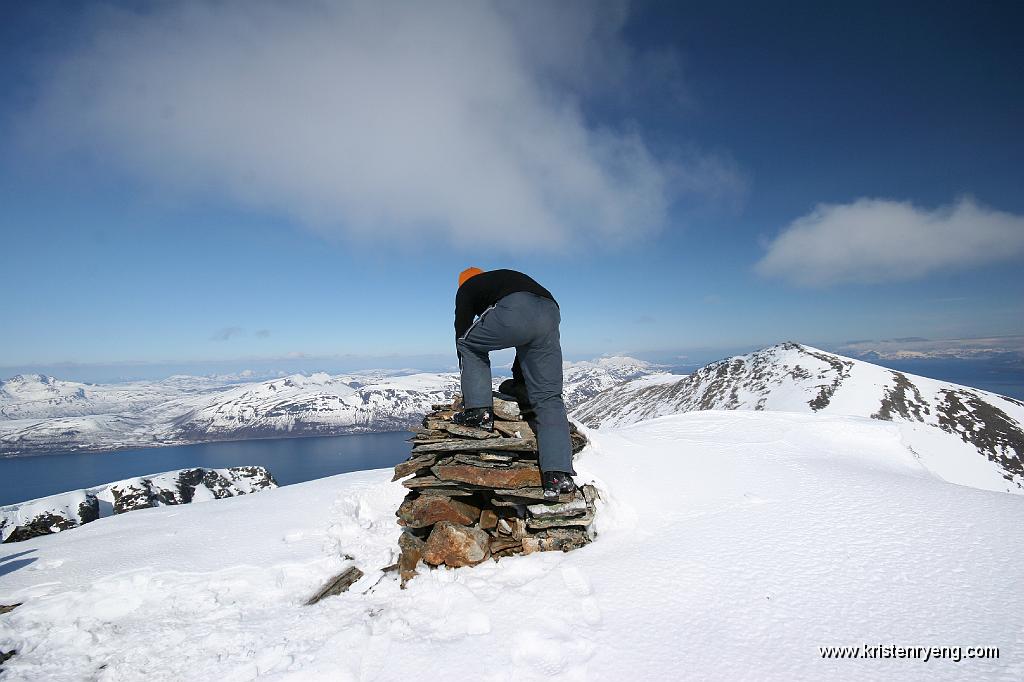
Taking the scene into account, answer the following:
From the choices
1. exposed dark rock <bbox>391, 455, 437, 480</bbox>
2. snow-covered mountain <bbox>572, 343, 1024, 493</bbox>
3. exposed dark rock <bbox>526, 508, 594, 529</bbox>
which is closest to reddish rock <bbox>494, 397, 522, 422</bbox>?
exposed dark rock <bbox>391, 455, 437, 480</bbox>

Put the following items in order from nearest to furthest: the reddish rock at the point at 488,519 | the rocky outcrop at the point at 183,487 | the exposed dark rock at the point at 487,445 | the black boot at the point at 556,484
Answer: the black boot at the point at 556,484
the reddish rock at the point at 488,519
the exposed dark rock at the point at 487,445
the rocky outcrop at the point at 183,487

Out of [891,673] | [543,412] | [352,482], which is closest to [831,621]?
[891,673]

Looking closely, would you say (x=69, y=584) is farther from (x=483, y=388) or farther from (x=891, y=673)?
(x=891, y=673)

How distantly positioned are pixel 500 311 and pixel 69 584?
23.6 feet

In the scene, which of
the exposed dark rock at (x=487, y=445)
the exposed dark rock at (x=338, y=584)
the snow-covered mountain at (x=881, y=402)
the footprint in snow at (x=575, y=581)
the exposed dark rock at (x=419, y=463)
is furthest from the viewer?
the snow-covered mountain at (x=881, y=402)

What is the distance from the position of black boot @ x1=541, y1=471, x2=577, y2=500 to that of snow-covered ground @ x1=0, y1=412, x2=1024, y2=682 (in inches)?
30.3

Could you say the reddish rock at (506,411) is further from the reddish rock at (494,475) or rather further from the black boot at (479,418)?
the reddish rock at (494,475)

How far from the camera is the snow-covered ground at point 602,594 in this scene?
3.35 metres

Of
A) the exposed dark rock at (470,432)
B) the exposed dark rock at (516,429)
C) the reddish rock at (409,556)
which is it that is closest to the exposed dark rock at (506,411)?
the exposed dark rock at (516,429)

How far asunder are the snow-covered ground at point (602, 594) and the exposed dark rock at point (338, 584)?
5.4 inches

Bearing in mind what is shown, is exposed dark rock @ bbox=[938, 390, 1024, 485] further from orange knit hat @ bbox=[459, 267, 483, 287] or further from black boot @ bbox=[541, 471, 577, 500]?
orange knit hat @ bbox=[459, 267, 483, 287]

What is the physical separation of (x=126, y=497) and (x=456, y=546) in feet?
183

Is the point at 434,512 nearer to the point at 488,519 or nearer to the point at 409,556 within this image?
the point at 409,556

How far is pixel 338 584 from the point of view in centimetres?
529
